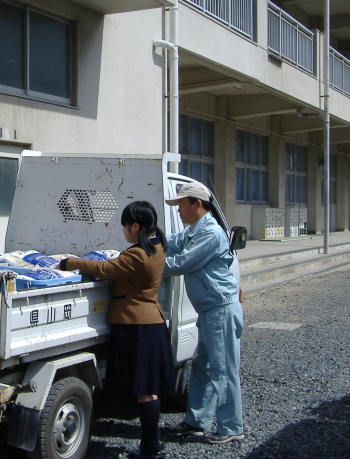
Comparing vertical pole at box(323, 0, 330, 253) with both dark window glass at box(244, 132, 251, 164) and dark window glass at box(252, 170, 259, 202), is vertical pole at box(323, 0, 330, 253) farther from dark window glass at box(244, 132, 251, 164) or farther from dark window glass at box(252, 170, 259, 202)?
dark window glass at box(252, 170, 259, 202)

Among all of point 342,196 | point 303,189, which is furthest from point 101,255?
point 342,196

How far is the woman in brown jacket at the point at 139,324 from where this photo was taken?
12.9 ft

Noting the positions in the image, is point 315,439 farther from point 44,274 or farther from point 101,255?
point 44,274

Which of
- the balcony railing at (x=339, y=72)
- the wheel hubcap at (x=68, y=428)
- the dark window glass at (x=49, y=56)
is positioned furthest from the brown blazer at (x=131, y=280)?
the balcony railing at (x=339, y=72)

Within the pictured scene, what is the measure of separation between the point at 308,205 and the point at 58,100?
18470 millimetres

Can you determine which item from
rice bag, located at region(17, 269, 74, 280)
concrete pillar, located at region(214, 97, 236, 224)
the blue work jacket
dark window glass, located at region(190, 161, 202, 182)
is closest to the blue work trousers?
the blue work jacket

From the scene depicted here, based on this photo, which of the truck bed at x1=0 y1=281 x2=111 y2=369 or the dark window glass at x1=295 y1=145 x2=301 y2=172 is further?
the dark window glass at x1=295 y1=145 x2=301 y2=172

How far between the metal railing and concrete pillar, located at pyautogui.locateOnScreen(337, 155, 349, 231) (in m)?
11.7

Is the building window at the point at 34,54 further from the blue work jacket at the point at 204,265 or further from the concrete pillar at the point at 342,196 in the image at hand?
the concrete pillar at the point at 342,196

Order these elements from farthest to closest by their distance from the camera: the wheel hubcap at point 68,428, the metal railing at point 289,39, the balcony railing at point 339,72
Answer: the balcony railing at point 339,72
the metal railing at point 289,39
the wheel hubcap at point 68,428

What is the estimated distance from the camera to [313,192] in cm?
2648

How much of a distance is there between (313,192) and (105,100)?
1750 centimetres

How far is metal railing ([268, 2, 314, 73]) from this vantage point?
53.0 ft

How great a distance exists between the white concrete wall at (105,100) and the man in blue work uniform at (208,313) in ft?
16.3
